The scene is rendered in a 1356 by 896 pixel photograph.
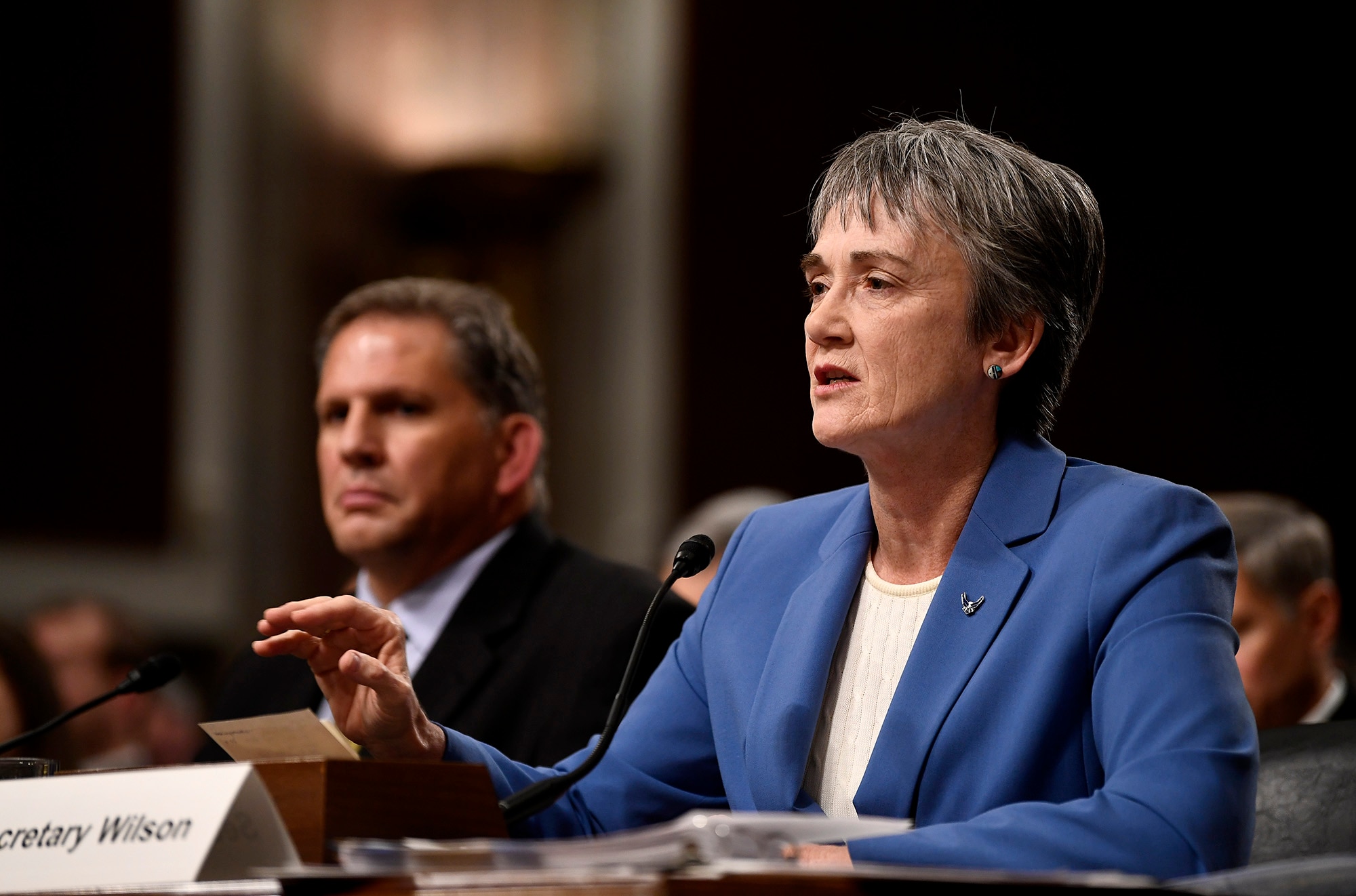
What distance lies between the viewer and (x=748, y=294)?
7.23m

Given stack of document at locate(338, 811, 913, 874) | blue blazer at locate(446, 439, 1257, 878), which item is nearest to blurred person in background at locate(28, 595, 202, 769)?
blue blazer at locate(446, 439, 1257, 878)

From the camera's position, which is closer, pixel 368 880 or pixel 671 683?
pixel 368 880

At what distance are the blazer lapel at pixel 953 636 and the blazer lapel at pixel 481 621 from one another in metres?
1.11

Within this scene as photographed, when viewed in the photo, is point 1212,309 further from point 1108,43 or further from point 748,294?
point 748,294

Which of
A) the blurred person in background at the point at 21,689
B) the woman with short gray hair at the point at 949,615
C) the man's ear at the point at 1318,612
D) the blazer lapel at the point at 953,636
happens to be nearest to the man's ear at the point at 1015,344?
the woman with short gray hair at the point at 949,615

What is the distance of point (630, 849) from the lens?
111cm

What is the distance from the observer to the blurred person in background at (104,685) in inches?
183

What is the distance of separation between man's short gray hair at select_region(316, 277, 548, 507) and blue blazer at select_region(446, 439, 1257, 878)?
1.09 metres

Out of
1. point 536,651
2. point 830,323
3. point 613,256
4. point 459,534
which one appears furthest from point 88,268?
point 830,323

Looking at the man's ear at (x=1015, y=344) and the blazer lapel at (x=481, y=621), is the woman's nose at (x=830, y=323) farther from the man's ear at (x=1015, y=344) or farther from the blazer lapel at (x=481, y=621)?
the blazer lapel at (x=481, y=621)

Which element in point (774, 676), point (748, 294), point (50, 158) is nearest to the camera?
point (774, 676)

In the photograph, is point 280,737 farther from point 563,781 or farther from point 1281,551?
point 1281,551

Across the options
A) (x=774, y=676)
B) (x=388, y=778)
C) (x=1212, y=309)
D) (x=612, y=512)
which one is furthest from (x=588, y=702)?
(x=1212, y=309)

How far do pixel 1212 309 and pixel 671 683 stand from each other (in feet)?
18.1
